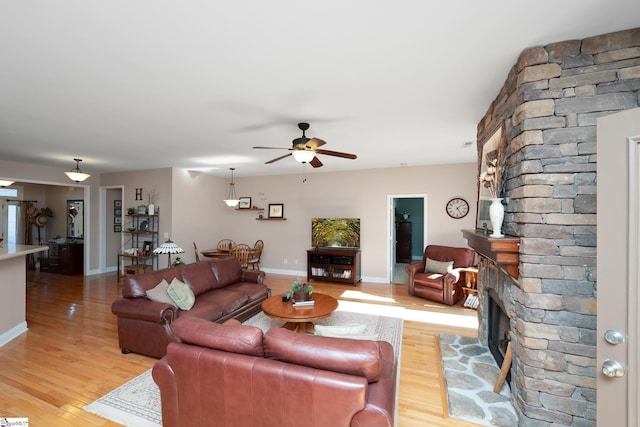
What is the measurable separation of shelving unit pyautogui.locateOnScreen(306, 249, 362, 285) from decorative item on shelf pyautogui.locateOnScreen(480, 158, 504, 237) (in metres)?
3.60

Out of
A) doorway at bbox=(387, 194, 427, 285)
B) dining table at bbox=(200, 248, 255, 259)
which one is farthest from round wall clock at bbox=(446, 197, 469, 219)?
dining table at bbox=(200, 248, 255, 259)

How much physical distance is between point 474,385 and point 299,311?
1807mm

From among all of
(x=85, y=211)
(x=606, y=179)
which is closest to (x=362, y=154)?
(x=606, y=179)

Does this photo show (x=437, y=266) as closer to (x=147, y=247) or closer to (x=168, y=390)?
(x=168, y=390)

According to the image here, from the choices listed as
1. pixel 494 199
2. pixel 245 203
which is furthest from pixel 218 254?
pixel 494 199

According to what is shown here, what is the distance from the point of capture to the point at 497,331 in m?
2.78

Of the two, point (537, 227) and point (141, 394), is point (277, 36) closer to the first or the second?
point (537, 227)

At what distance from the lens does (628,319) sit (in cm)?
109

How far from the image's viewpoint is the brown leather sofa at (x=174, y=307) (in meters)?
2.80

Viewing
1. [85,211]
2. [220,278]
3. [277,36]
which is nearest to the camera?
[277,36]

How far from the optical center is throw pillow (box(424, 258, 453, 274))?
16.0ft

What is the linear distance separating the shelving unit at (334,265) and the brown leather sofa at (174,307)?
1962mm

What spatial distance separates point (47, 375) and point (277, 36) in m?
3.56

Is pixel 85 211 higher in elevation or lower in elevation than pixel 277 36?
lower
